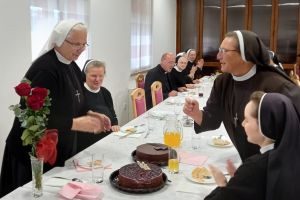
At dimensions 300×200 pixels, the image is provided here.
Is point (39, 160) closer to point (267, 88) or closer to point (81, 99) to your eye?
point (81, 99)

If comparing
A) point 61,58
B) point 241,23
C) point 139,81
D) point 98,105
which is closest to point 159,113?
point 98,105

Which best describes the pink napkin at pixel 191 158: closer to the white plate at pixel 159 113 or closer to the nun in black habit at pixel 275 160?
the nun in black habit at pixel 275 160

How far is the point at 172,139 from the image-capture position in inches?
98.7

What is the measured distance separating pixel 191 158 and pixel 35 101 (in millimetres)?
1125

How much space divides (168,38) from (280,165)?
814 cm

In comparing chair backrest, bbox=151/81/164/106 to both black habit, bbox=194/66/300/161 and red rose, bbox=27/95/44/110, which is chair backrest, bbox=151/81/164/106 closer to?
black habit, bbox=194/66/300/161

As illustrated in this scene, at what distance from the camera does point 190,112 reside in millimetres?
2660

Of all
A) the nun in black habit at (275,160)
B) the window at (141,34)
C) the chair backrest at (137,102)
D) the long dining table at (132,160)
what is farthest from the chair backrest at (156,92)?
the nun in black habit at (275,160)

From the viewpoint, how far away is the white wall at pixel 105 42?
3.45 metres

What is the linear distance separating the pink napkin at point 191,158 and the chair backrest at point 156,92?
2.67 meters

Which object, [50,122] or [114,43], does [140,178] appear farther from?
[114,43]

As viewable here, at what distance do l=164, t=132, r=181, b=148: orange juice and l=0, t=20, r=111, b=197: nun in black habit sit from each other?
0.41 m

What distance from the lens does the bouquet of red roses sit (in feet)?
5.30

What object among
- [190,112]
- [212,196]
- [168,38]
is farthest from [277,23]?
[212,196]
